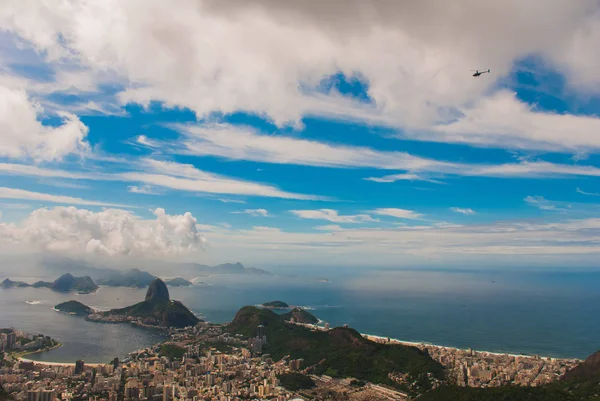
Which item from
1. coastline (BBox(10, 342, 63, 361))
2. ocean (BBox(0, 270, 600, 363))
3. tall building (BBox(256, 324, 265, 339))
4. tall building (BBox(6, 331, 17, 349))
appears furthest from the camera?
ocean (BBox(0, 270, 600, 363))

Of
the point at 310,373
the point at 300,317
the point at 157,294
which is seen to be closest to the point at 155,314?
the point at 157,294

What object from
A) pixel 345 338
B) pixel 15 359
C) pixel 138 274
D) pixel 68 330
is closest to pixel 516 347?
pixel 345 338

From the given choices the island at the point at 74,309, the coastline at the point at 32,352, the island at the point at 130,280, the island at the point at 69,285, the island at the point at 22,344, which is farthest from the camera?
the island at the point at 130,280

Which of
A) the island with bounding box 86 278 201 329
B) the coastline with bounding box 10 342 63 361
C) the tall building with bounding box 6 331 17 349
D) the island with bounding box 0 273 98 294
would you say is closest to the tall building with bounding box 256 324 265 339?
the island with bounding box 86 278 201 329

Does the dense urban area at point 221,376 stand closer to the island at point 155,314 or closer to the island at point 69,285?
the island at point 155,314

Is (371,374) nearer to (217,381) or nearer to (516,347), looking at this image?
(217,381)

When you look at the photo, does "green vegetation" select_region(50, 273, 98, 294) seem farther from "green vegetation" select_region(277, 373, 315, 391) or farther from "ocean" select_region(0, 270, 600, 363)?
"green vegetation" select_region(277, 373, 315, 391)

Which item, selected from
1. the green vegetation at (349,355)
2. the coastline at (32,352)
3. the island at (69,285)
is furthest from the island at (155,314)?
the island at (69,285)
